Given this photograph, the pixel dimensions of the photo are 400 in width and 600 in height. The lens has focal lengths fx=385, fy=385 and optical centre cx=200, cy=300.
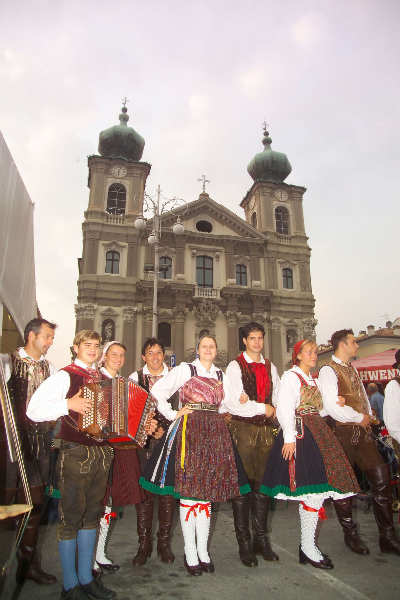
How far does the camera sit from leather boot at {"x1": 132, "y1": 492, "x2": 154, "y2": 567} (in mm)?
3514

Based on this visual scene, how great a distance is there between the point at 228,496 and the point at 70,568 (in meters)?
1.34

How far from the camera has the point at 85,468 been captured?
9.54 feet

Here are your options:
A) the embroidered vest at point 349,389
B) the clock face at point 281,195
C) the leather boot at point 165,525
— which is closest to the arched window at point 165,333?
the clock face at point 281,195

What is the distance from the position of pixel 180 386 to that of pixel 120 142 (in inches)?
1125

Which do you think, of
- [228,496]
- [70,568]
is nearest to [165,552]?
[228,496]

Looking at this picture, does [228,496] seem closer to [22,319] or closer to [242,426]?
[242,426]

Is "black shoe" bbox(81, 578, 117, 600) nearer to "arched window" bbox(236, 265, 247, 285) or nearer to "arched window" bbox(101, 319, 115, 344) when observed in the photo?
"arched window" bbox(101, 319, 115, 344)

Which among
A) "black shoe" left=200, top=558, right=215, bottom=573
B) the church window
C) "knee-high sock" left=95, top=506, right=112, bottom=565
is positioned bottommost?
"black shoe" left=200, top=558, right=215, bottom=573

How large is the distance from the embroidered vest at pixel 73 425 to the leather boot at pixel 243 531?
4.87 feet

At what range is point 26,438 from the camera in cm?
343

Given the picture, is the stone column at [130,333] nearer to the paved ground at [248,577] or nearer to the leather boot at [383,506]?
the paved ground at [248,577]

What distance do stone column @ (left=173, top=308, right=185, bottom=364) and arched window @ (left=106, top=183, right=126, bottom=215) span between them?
8304 mm

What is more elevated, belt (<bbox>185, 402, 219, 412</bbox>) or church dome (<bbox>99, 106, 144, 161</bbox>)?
church dome (<bbox>99, 106, 144, 161</bbox>)

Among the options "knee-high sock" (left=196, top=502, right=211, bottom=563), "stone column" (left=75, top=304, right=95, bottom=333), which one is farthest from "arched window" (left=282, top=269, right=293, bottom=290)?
"knee-high sock" (left=196, top=502, right=211, bottom=563)
